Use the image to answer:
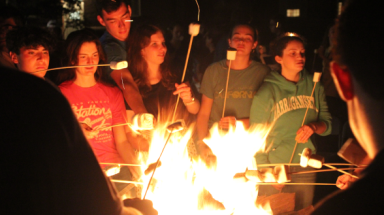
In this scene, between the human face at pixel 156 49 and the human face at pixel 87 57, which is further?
the human face at pixel 156 49

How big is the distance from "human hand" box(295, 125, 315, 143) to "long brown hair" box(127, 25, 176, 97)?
140 centimetres

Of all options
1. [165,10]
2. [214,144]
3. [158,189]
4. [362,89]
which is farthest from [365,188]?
[165,10]

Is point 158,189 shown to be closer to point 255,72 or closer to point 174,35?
point 255,72

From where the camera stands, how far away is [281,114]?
3.75 m

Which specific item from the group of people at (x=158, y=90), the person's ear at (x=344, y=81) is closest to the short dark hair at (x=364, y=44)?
the person's ear at (x=344, y=81)

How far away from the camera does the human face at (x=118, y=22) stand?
13.1 ft

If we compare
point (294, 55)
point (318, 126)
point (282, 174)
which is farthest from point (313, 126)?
point (282, 174)

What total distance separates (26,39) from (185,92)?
1559 millimetres

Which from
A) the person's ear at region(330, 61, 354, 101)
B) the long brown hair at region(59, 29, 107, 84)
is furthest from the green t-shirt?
the person's ear at region(330, 61, 354, 101)

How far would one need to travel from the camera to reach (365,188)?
104cm

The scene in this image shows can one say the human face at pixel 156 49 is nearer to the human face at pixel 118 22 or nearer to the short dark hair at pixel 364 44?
the human face at pixel 118 22

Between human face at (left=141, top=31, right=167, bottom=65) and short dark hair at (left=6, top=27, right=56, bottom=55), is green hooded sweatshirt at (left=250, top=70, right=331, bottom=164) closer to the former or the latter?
human face at (left=141, top=31, right=167, bottom=65)

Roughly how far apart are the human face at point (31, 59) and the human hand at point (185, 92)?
1255 mm

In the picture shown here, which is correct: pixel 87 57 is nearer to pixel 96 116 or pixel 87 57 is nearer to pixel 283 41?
pixel 96 116
